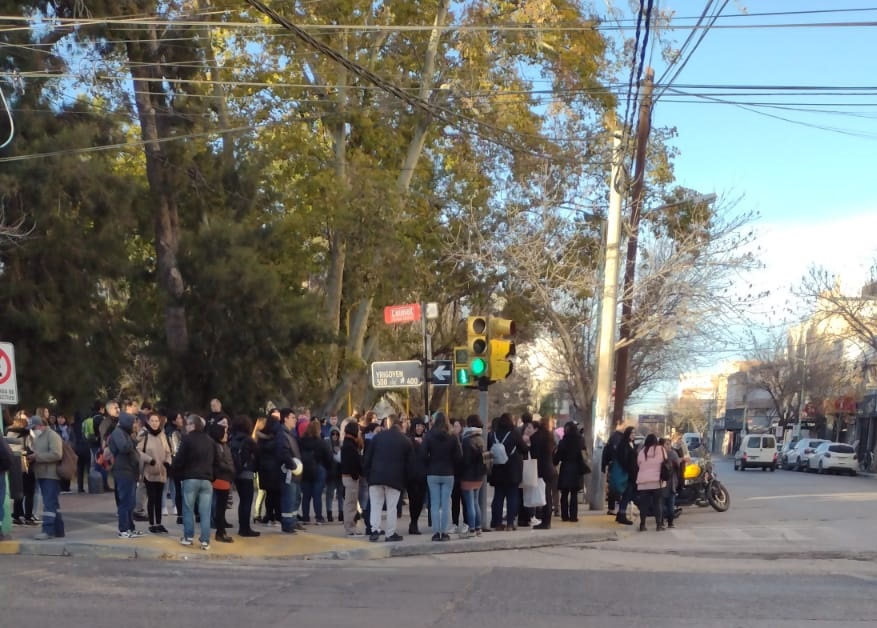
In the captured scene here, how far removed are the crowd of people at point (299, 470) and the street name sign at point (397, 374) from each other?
0.70 metres

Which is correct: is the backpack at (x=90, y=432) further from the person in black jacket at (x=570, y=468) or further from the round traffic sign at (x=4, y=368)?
the person in black jacket at (x=570, y=468)

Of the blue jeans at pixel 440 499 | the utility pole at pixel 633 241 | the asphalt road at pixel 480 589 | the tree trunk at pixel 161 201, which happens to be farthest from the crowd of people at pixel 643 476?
the tree trunk at pixel 161 201

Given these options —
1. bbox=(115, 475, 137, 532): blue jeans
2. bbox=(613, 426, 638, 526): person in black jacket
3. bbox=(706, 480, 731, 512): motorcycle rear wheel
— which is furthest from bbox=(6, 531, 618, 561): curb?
bbox=(706, 480, 731, 512): motorcycle rear wheel

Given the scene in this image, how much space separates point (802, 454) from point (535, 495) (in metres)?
44.7

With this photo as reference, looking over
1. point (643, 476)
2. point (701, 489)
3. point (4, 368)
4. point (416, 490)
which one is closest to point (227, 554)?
point (416, 490)

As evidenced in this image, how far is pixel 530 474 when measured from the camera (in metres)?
17.6

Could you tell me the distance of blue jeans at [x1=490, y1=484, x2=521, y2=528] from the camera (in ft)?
57.5

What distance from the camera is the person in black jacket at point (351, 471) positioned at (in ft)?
54.0

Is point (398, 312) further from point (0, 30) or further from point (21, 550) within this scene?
point (0, 30)

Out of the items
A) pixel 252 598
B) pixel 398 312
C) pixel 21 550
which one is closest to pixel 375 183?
pixel 398 312

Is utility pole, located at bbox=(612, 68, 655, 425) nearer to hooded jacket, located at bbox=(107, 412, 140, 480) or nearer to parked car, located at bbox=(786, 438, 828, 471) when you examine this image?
hooded jacket, located at bbox=(107, 412, 140, 480)

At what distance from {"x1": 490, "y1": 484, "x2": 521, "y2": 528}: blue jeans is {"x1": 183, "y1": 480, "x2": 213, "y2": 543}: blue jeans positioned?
494 centimetres

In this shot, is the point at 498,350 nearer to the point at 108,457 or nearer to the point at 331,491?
the point at 331,491

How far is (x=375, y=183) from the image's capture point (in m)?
26.8
